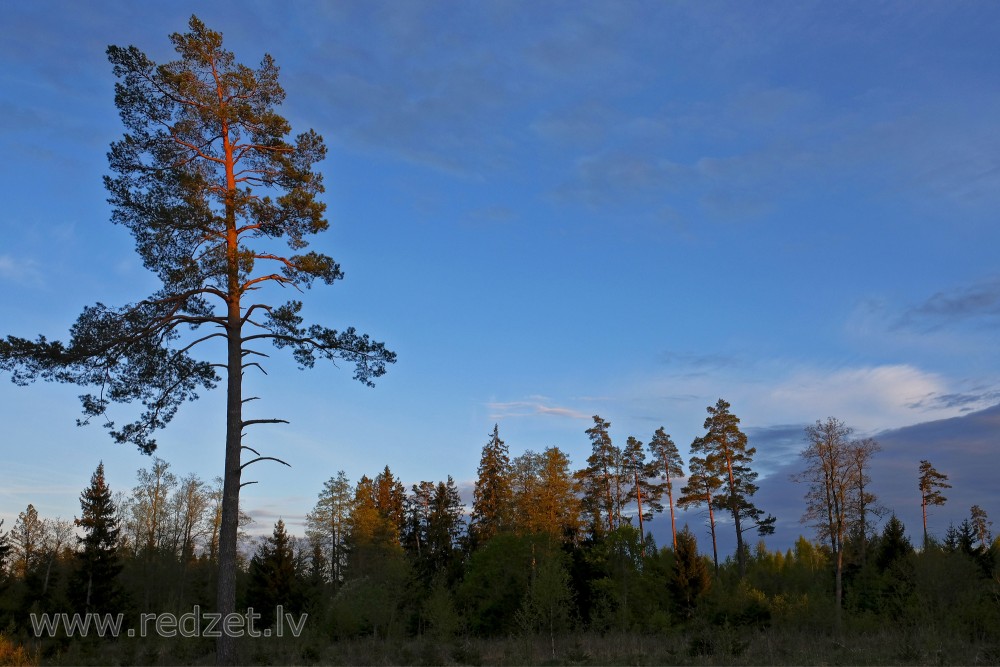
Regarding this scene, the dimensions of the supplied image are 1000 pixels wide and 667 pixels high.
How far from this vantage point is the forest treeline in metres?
25.8

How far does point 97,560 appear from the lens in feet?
135

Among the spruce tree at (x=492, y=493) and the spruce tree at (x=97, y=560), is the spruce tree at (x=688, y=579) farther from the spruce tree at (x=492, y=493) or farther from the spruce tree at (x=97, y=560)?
the spruce tree at (x=97, y=560)

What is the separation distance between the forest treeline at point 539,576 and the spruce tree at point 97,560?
115 millimetres

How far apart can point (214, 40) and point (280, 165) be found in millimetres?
3194

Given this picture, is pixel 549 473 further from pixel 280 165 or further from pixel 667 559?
pixel 280 165

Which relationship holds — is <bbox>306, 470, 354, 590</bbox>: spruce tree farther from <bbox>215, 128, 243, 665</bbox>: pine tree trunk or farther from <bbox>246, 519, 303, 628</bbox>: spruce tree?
<bbox>215, 128, 243, 665</bbox>: pine tree trunk

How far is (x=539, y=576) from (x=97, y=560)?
93.0 feet

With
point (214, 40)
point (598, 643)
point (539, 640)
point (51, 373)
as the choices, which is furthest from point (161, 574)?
point (214, 40)

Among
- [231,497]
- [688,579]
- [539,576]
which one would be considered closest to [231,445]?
[231,497]

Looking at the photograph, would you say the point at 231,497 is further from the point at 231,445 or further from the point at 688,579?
the point at 688,579

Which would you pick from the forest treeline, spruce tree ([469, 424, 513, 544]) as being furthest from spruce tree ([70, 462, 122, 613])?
spruce tree ([469, 424, 513, 544])

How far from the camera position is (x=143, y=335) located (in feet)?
51.4

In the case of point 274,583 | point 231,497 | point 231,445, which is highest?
point 231,445

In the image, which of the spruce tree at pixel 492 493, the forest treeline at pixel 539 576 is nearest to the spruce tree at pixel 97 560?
the forest treeline at pixel 539 576
